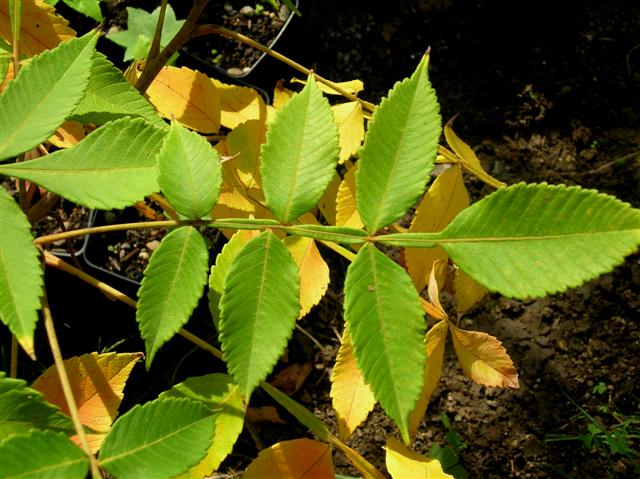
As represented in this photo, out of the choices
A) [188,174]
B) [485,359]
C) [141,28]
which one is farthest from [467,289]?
[141,28]

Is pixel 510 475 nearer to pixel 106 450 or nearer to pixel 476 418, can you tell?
pixel 476 418

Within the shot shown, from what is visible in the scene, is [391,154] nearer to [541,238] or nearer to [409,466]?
[541,238]

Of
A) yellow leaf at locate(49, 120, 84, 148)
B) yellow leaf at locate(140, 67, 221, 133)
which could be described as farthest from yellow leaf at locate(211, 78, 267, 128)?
yellow leaf at locate(49, 120, 84, 148)

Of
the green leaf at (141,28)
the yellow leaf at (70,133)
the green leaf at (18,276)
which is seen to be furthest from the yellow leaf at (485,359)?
the green leaf at (141,28)

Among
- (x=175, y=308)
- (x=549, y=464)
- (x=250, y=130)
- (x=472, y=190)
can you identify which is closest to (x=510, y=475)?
(x=549, y=464)

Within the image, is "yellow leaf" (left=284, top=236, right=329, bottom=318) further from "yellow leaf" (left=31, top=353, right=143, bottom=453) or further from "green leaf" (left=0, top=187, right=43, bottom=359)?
"green leaf" (left=0, top=187, right=43, bottom=359)

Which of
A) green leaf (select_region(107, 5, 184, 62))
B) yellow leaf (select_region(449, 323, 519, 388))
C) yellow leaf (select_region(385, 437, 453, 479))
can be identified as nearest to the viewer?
yellow leaf (select_region(385, 437, 453, 479))
